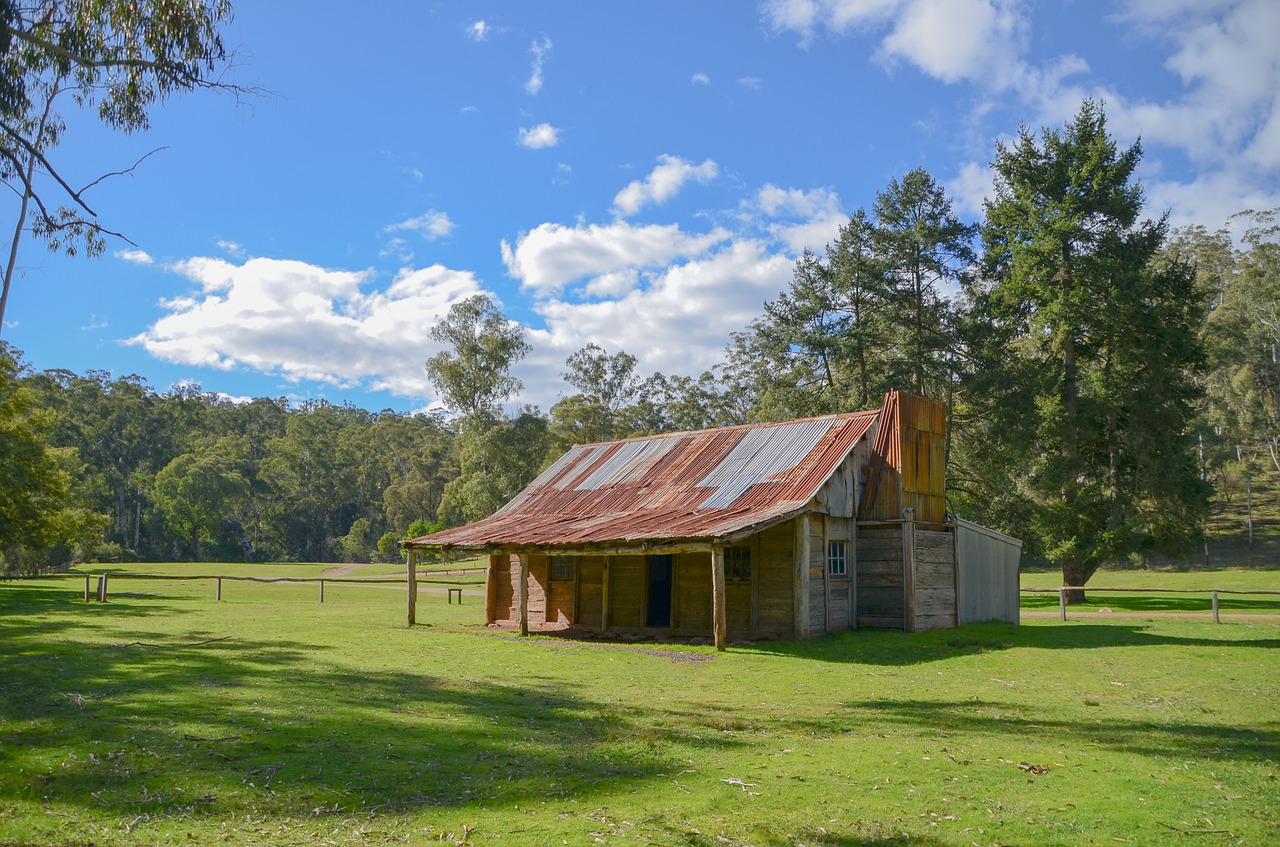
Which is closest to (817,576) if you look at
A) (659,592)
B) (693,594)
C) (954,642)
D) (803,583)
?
(803,583)

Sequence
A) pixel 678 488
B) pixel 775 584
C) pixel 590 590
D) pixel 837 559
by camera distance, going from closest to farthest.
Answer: pixel 775 584
pixel 837 559
pixel 678 488
pixel 590 590

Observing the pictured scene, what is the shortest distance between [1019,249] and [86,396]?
281 feet

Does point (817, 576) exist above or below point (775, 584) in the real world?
above

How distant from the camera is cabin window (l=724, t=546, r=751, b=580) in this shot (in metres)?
19.8

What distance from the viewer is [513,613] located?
24.0 meters

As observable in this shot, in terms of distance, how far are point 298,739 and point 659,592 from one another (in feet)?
45.0

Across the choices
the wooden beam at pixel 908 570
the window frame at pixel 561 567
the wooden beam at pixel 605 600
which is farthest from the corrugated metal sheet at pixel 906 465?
the window frame at pixel 561 567

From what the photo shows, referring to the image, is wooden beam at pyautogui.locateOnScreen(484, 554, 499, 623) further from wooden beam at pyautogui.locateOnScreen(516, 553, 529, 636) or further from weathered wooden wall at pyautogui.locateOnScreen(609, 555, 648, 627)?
wooden beam at pyautogui.locateOnScreen(516, 553, 529, 636)

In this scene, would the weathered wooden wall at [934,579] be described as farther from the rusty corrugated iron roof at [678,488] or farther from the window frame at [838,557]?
the rusty corrugated iron roof at [678,488]

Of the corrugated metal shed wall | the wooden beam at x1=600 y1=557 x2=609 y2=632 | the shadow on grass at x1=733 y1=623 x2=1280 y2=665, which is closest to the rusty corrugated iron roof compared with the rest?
the wooden beam at x1=600 y1=557 x2=609 y2=632

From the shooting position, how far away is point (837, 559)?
2030 cm

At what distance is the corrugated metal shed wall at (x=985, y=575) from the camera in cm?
2217

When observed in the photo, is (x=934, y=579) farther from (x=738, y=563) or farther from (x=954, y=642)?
(x=738, y=563)

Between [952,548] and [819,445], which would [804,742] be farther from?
[952,548]
